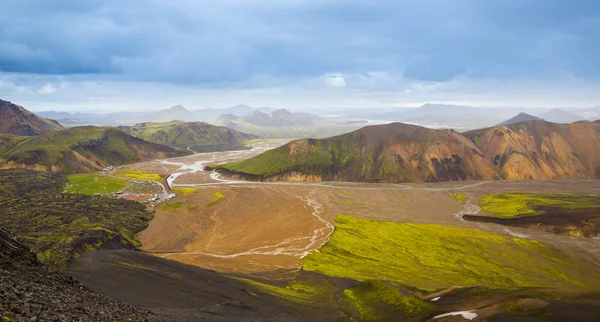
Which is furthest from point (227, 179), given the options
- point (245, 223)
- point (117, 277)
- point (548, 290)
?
point (548, 290)

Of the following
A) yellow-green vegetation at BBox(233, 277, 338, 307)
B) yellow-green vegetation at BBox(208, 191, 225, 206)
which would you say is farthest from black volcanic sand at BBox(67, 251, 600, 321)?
yellow-green vegetation at BBox(208, 191, 225, 206)

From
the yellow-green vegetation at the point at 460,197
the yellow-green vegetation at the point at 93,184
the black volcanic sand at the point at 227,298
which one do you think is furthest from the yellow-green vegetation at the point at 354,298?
the yellow-green vegetation at the point at 93,184

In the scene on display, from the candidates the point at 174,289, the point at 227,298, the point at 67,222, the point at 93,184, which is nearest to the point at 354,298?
the point at 227,298

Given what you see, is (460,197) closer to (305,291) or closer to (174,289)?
(305,291)

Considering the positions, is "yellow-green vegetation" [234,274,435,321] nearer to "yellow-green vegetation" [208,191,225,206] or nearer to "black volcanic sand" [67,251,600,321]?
"black volcanic sand" [67,251,600,321]

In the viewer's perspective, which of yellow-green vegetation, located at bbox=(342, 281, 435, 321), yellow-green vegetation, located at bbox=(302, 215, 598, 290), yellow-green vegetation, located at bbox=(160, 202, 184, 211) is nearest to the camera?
yellow-green vegetation, located at bbox=(342, 281, 435, 321)

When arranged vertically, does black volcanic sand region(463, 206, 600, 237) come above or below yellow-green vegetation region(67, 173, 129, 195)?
below

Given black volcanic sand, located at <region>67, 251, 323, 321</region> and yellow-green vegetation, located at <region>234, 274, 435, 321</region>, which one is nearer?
black volcanic sand, located at <region>67, 251, 323, 321</region>
